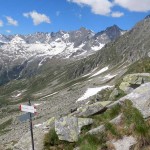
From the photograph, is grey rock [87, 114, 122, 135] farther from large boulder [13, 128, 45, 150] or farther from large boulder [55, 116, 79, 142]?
large boulder [13, 128, 45, 150]

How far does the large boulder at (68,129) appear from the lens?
65.1ft

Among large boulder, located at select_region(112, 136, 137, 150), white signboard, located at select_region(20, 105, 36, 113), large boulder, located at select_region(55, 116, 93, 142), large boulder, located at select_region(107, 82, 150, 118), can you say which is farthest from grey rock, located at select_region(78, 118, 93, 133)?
white signboard, located at select_region(20, 105, 36, 113)

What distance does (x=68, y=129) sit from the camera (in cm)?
2012

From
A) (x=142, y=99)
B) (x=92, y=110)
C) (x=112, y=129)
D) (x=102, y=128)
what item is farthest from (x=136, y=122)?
(x=92, y=110)

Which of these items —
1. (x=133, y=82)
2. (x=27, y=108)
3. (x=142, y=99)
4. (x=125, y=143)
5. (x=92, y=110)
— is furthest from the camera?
(x=133, y=82)

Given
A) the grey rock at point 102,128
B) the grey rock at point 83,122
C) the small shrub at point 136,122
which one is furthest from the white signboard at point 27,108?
the small shrub at point 136,122

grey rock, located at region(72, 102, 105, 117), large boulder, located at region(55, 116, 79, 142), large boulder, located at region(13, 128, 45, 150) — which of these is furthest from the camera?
grey rock, located at region(72, 102, 105, 117)

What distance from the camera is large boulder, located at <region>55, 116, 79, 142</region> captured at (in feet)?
65.1

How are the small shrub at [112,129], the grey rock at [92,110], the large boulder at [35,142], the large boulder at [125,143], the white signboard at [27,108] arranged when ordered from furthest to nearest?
the grey rock at [92,110]
the large boulder at [35,142]
the white signboard at [27,108]
the small shrub at [112,129]
the large boulder at [125,143]

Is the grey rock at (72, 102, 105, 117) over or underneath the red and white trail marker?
underneath

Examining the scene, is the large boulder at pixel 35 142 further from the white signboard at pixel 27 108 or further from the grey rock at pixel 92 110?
the grey rock at pixel 92 110

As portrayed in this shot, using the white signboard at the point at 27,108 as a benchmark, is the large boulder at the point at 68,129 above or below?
below

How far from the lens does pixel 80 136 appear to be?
19.7 meters

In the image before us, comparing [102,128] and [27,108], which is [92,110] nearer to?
[102,128]
